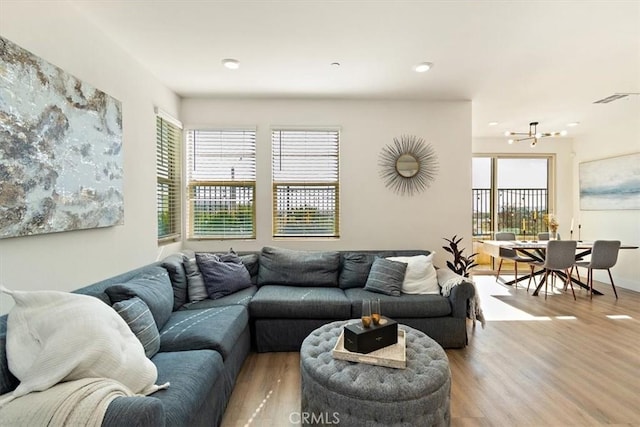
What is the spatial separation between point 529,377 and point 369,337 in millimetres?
1553

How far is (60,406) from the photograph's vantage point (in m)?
1.05

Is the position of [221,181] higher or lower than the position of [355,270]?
higher

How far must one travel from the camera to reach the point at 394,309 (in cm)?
278

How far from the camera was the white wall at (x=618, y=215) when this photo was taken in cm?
475

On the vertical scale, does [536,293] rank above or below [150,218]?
below

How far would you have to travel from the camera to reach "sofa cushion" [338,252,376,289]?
3.28 metres

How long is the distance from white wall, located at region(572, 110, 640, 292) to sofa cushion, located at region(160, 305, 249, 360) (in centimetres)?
547

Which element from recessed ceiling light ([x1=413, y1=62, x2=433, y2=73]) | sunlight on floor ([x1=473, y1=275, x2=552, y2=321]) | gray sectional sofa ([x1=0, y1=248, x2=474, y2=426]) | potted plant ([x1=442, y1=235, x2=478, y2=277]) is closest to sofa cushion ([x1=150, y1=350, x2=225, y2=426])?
gray sectional sofa ([x1=0, y1=248, x2=474, y2=426])

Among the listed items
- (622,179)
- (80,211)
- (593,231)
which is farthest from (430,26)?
(593,231)

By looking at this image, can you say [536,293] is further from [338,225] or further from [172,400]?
[172,400]

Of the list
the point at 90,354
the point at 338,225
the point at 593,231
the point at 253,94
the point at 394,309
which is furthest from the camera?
the point at 593,231

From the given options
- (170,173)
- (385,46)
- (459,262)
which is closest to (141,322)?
(170,173)

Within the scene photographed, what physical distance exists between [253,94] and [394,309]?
9.44ft

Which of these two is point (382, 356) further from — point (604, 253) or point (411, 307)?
point (604, 253)
